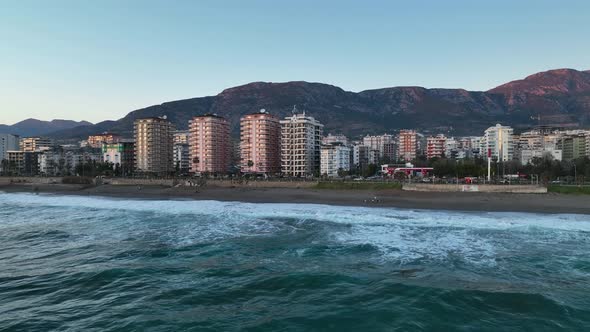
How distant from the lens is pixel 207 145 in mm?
110438

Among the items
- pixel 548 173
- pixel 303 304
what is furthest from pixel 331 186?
pixel 303 304

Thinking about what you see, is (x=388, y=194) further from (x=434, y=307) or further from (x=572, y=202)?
(x=434, y=307)

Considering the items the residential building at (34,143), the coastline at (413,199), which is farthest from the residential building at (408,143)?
the residential building at (34,143)

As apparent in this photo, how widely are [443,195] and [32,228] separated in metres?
42.4

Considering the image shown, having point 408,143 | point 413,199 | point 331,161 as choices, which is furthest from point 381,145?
point 413,199

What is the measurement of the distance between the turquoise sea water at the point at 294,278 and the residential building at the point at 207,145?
84.0 m

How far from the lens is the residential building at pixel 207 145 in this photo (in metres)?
110

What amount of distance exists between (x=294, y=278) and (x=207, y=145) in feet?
327

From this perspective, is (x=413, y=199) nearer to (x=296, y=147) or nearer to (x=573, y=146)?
(x=296, y=147)

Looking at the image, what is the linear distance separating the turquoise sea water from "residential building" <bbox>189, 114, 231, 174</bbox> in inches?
3307

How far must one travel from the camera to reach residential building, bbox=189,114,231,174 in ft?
362

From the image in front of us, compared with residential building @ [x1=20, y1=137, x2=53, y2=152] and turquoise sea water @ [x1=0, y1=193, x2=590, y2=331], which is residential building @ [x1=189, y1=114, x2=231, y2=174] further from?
residential building @ [x1=20, y1=137, x2=53, y2=152]

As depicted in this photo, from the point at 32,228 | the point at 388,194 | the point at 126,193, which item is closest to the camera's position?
the point at 32,228

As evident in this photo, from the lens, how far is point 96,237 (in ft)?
76.0
